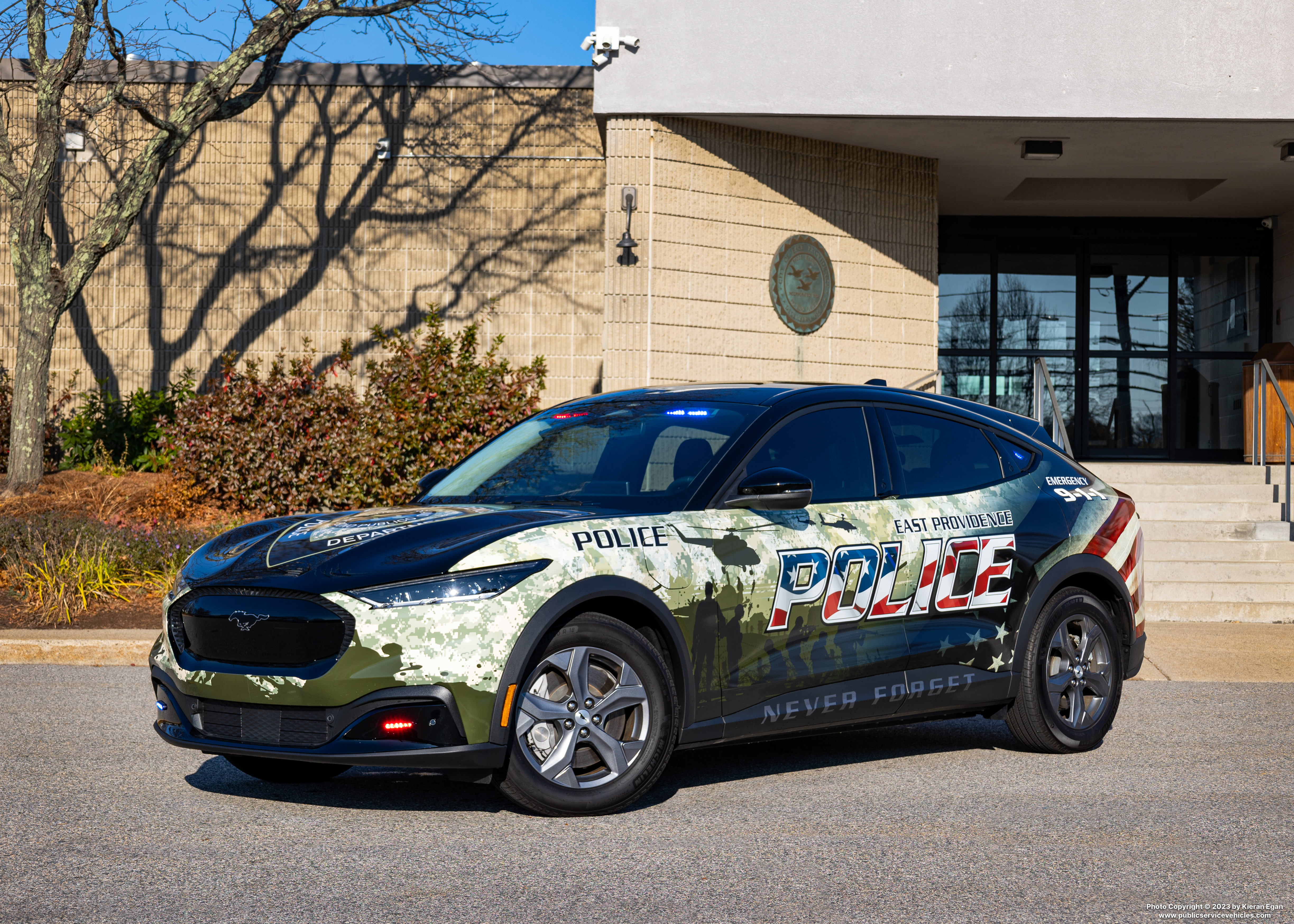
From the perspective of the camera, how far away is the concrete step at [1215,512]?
14422mm

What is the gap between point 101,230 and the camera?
14562 millimetres

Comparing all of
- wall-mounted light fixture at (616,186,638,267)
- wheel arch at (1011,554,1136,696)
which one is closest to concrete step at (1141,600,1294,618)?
wheel arch at (1011,554,1136,696)

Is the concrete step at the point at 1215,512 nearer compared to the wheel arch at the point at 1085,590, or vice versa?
the wheel arch at the point at 1085,590

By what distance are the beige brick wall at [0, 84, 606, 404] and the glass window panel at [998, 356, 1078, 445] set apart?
23.0ft

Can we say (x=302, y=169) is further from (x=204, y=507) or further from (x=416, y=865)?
(x=416, y=865)

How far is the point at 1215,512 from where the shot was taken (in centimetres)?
1449

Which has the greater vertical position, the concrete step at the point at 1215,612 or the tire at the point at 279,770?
the concrete step at the point at 1215,612

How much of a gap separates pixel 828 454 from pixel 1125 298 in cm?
1629

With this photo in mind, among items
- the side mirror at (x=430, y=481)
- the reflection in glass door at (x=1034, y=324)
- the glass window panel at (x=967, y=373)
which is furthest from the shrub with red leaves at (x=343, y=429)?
the reflection in glass door at (x=1034, y=324)

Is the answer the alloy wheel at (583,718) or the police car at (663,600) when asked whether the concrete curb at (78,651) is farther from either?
the alloy wheel at (583,718)

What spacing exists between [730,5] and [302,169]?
229 inches

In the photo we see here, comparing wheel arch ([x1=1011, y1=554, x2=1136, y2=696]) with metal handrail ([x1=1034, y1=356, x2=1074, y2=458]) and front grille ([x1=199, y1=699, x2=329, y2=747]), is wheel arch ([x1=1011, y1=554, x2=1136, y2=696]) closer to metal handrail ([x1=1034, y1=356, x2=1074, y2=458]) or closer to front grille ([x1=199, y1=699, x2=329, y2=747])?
front grille ([x1=199, y1=699, x2=329, y2=747])

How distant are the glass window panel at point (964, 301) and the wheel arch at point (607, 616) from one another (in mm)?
16228

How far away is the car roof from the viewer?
6336mm
